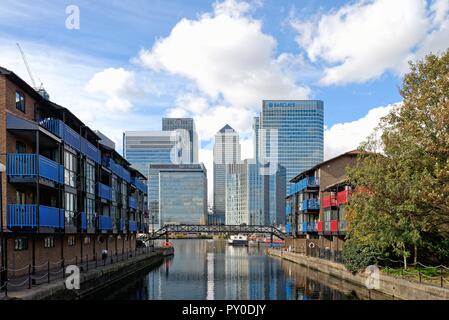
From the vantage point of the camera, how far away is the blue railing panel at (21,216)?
3080cm

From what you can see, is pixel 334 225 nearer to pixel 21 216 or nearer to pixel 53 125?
pixel 53 125

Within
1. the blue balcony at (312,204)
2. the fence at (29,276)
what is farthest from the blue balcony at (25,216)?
the blue balcony at (312,204)

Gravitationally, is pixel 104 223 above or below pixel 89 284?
above

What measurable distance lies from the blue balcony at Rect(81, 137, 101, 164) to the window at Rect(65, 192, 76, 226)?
5.07m

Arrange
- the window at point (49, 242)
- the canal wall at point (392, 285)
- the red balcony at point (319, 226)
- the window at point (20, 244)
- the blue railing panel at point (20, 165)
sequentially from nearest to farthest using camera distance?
the canal wall at point (392, 285) < the blue railing panel at point (20, 165) < the window at point (20, 244) < the window at point (49, 242) < the red balcony at point (319, 226)

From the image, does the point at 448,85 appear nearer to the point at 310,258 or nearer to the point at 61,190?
the point at 61,190

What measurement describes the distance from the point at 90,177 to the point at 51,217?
15.7 meters

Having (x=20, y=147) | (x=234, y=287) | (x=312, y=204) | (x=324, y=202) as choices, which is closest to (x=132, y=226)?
(x=312, y=204)

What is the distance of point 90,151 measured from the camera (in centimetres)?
4959

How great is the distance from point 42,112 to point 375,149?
26.0 meters

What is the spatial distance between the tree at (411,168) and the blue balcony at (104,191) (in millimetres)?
→ 27597

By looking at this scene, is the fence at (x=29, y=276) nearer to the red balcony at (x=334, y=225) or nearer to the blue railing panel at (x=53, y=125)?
the blue railing panel at (x=53, y=125)

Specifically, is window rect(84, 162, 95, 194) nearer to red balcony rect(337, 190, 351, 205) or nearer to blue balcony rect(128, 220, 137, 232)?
blue balcony rect(128, 220, 137, 232)
